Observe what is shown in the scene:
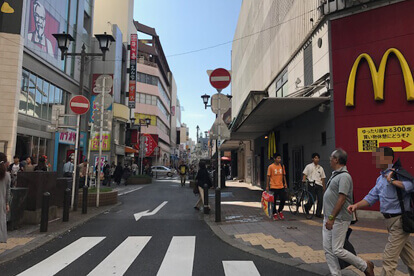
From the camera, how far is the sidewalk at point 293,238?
4.84 meters

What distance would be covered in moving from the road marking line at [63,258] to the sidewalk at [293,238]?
2.79 metres

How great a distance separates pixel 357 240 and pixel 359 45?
5.77 m

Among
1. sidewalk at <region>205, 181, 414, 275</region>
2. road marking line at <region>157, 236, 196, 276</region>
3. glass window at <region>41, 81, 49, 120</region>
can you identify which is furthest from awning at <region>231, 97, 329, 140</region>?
glass window at <region>41, 81, 49, 120</region>

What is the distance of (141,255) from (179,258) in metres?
0.71

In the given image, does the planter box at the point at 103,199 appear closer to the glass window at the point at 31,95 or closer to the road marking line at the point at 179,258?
the road marking line at the point at 179,258

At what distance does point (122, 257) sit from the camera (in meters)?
5.06

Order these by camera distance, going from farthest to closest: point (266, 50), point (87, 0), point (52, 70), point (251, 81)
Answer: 1. point (87, 0)
2. point (251, 81)
3. point (52, 70)
4. point (266, 50)

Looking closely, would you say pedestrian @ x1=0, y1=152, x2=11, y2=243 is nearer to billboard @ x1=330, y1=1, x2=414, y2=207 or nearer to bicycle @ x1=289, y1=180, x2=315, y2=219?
bicycle @ x1=289, y1=180, x2=315, y2=219

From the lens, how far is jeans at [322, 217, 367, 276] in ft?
11.9

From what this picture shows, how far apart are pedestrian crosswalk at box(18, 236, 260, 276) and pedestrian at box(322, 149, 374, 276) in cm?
116

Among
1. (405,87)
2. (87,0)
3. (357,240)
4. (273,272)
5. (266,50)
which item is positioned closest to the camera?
(273,272)

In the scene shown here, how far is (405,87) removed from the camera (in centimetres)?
Answer: 781

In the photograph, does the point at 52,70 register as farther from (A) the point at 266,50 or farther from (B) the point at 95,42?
(A) the point at 266,50

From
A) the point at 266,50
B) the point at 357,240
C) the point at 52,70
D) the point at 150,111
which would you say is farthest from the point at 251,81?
the point at 150,111
